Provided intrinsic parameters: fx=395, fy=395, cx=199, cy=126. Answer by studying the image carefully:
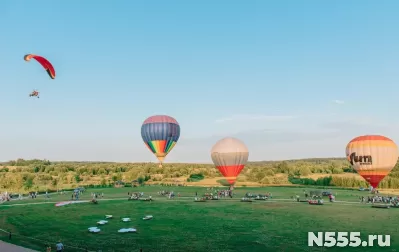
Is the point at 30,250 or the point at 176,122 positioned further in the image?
the point at 176,122

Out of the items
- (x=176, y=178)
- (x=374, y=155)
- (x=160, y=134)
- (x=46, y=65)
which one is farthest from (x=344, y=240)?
(x=176, y=178)

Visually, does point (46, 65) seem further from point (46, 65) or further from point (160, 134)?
point (160, 134)

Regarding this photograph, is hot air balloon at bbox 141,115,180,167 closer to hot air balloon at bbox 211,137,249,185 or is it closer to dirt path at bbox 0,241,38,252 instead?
hot air balloon at bbox 211,137,249,185

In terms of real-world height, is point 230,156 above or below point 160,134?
below

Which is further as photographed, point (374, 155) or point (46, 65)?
point (374, 155)

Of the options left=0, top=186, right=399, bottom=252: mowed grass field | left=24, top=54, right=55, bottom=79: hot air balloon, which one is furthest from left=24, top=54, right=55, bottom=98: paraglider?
left=0, top=186, right=399, bottom=252: mowed grass field

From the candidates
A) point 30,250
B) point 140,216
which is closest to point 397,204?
point 140,216

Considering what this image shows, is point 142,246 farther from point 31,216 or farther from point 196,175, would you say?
point 196,175
